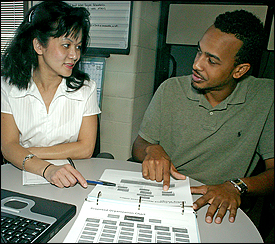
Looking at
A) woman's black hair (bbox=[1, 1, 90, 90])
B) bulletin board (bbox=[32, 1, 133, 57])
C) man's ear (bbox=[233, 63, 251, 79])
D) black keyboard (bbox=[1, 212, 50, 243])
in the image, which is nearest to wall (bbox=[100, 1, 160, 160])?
bulletin board (bbox=[32, 1, 133, 57])

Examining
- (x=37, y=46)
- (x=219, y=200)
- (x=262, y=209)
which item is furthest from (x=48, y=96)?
(x=262, y=209)

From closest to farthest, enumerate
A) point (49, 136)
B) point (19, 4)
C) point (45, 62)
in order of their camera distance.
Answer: point (19, 4) → point (45, 62) → point (49, 136)

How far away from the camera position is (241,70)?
2.09 feet

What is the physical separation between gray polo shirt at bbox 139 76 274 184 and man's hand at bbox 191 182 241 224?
5.8 inches

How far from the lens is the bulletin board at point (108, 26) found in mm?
606

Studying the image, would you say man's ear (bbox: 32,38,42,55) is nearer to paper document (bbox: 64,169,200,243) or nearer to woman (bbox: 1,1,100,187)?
woman (bbox: 1,1,100,187)

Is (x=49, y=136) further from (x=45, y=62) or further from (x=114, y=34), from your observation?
(x=114, y=34)

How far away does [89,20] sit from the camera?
2.11ft

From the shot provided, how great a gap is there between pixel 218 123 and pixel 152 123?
22 centimetres

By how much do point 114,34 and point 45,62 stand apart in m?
0.20

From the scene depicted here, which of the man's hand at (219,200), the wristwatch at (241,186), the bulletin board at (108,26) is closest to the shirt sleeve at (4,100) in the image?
the bulletin board at (108,26)

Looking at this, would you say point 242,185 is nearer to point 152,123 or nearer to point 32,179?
point 152,123

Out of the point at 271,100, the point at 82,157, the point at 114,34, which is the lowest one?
the point at 82,157

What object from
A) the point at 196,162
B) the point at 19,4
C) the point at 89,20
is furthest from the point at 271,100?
the point at 19,4
